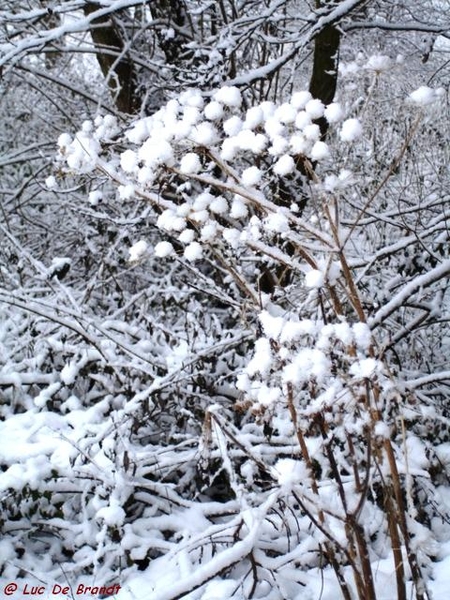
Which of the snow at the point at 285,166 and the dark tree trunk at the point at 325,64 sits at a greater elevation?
the dark tree trunk at the point at 325,64

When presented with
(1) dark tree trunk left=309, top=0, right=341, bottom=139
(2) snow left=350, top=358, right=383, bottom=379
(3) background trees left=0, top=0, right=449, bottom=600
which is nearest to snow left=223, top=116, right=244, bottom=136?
(3) background trees left=0, top=0, right=449, bottom=600

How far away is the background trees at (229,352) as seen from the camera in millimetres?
1584

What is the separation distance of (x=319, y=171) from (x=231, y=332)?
7.21 feet

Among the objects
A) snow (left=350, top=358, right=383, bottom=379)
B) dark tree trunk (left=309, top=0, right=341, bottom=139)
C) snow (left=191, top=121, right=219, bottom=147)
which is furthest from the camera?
dark tree trunk (left=309, top=0, right=341, bottom=139)

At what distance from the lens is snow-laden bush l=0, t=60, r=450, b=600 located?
1564 millimetres

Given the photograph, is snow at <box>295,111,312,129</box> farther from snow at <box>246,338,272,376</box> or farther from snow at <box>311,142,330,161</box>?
snow at <box>246,338,272,376</box>

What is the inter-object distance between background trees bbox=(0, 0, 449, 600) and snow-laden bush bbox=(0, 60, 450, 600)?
13mm

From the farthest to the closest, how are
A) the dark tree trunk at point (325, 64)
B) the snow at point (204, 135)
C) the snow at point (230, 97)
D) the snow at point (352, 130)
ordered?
the dark tree trunk at point (325, 64)
the snow at point (230, 97)
the snow at point (204, 135)
the snow at point (352, 130)

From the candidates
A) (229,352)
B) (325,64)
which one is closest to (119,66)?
(325,64)

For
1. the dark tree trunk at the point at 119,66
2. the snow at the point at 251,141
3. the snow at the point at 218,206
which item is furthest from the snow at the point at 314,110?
the dark tree trunk at the point at 119,66

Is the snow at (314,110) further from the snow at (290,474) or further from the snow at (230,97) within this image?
the snow at (290,474)

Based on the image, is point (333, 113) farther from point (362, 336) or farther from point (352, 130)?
point (362, 336)

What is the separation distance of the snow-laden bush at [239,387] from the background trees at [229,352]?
0.04ft

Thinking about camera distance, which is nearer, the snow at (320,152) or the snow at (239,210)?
the snow at (320,152)
